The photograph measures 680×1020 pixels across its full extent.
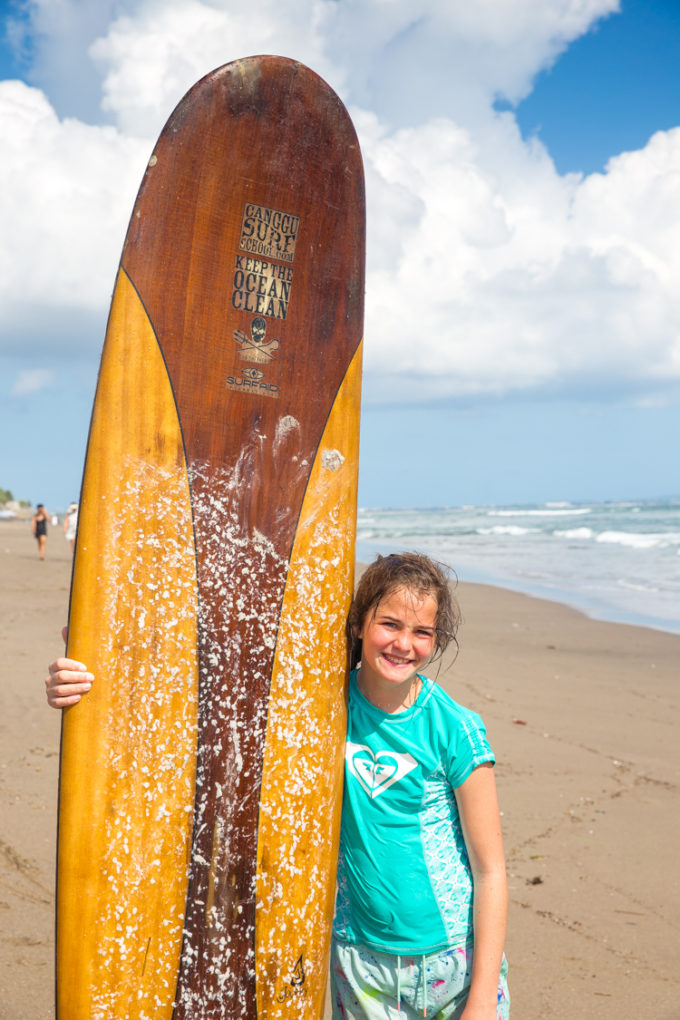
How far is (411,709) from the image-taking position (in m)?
1.57

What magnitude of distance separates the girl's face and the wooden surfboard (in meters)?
0.33

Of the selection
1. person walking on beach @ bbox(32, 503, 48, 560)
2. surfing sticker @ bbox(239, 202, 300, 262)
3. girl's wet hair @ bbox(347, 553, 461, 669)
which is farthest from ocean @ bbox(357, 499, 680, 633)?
person walking on beach @ bbox(32, 503, 48, 560)

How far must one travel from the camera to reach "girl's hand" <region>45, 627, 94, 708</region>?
183 cm

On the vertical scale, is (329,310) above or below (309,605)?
above

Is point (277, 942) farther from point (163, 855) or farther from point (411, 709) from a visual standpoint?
point (411, 709)

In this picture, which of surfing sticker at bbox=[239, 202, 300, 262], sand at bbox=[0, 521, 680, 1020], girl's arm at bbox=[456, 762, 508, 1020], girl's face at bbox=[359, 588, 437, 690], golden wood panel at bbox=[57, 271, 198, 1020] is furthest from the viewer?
sand at bbox=[0, 521, 680, 1020]

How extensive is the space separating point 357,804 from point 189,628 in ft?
1.88

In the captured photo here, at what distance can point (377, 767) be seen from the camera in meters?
1.60

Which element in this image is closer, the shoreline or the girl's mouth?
the girl's mouth

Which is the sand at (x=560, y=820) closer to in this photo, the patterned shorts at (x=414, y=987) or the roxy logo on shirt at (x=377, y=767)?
the patterned shorts at (x=414, y=987)

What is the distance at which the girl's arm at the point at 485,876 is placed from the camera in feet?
4.79

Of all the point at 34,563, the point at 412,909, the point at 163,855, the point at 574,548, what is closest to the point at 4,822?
the point at 163,855

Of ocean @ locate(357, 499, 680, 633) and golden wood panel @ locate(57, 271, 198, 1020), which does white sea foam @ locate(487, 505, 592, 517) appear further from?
golden wood panel @ locate(57, 271, 198, 1020)

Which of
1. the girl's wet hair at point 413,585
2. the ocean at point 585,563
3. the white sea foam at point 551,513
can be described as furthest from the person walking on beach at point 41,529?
the white sea foam at point 551,513
